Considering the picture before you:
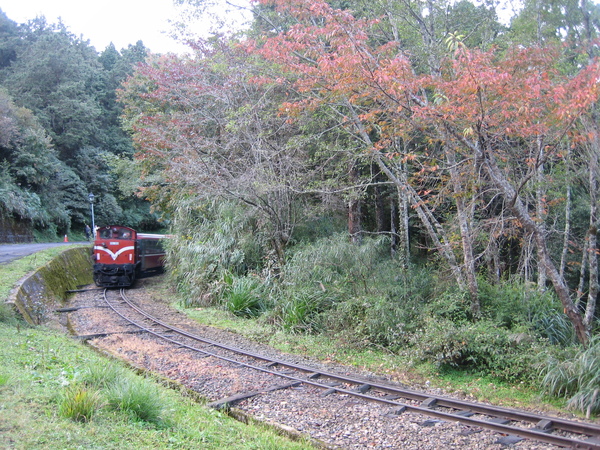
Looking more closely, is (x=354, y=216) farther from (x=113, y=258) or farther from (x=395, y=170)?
(x=113, y=258)

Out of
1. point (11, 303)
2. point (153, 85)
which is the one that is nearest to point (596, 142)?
point (11, 303)

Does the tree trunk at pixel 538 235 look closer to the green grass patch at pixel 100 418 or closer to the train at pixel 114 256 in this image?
the green grass patch at pixel 100 418

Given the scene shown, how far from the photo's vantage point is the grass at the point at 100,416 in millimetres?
3891

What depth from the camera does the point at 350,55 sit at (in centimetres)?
748

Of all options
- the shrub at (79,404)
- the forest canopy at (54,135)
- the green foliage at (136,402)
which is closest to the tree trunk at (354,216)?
the green foliage at (136,402)

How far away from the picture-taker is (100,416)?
443 cm

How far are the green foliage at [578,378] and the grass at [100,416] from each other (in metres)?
3.88

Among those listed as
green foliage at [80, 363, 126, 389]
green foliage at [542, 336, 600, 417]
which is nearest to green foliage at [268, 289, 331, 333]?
green foliage at [542, 336, 600, 417]

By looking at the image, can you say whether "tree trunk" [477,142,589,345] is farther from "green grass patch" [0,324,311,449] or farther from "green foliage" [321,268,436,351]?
"green grass patch" [0,324,311,449]

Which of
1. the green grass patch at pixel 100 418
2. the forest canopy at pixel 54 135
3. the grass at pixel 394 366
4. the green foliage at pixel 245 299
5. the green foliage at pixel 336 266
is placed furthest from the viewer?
the forest canopy at pixel 54 135

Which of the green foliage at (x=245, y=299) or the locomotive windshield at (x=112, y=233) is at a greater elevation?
the locomotive windshield at (x=112, y=233)

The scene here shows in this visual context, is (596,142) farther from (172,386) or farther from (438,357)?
(172,386)

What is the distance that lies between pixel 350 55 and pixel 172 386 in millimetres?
6015

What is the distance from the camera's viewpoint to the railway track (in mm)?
5141
